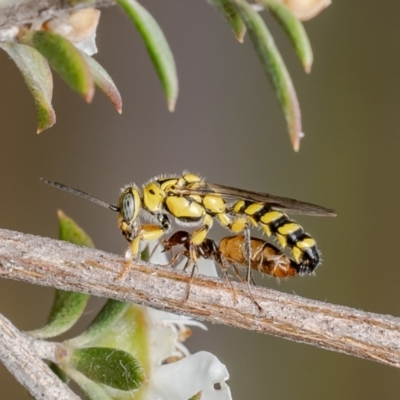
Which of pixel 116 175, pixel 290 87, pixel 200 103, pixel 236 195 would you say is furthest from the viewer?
pixel 200 103

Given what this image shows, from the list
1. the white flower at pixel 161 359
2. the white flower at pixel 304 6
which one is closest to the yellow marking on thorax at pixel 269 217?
the white flower at pixel 161 359

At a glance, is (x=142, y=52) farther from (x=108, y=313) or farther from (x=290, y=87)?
(x=290, y=87)

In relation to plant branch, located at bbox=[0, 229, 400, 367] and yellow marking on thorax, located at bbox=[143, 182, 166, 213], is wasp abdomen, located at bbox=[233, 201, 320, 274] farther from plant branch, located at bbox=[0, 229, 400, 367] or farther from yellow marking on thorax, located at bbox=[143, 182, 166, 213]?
plant branch, located at bbox=[0, 229, 400, 367]

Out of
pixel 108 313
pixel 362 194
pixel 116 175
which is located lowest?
pixel 362 194

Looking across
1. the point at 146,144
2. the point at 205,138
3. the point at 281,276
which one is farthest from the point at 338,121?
the point at 281,276

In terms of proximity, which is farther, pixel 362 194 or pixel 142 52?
pixel 362 194

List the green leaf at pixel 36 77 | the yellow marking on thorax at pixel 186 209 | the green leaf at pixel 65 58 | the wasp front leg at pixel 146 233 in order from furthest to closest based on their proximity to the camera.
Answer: the yellow marking on thorax at pixel 186 209, the wasp front leg at pixel 146 233, the green leaf at pixel 36 77, the green leaf at pixel 65 58

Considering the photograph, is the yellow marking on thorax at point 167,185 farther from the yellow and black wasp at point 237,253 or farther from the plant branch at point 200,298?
the plant branch at point 200,298

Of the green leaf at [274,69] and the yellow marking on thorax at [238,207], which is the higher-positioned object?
the green leaf at [274,69]
